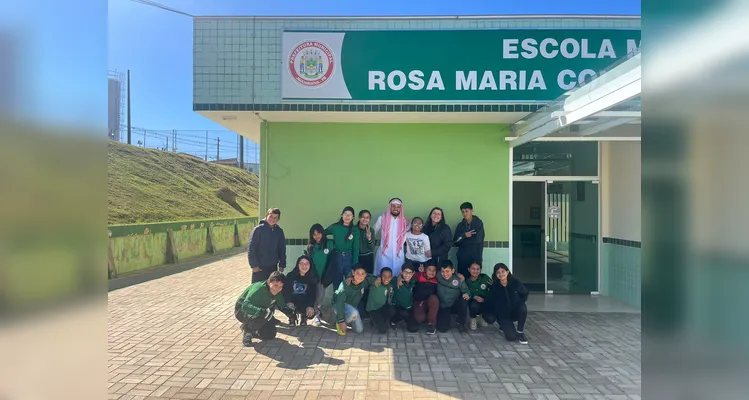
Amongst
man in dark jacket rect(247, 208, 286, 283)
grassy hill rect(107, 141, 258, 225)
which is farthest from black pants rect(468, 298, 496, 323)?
grassy hill rect(107, 141, 258, 225)

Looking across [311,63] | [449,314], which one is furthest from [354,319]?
[311,63]

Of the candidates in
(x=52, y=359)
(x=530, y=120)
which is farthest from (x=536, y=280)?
(x=52, y=359)

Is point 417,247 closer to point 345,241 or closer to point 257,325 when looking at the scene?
point 345,241

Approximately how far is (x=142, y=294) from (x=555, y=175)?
26.8 ft

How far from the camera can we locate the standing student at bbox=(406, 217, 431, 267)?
237 inches

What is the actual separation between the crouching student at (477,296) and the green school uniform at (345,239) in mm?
1721

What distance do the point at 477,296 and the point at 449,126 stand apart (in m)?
2.95

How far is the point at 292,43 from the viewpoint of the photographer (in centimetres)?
598

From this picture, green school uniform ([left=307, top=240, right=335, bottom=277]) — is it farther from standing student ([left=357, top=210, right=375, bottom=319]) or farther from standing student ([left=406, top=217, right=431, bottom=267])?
standing student ([left=406, top=217, right=431, bottom=267])

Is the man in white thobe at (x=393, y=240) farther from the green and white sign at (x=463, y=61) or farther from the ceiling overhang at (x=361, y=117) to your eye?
the green and white sign at (x=463, y=61)

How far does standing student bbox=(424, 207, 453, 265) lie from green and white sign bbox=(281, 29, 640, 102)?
182cm

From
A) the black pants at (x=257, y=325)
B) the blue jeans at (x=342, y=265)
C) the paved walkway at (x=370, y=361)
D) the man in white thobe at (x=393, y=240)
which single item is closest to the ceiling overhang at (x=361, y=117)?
the man in white thobe at (x=393, y=240)

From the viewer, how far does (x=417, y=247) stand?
605cm

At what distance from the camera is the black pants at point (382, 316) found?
536cm
